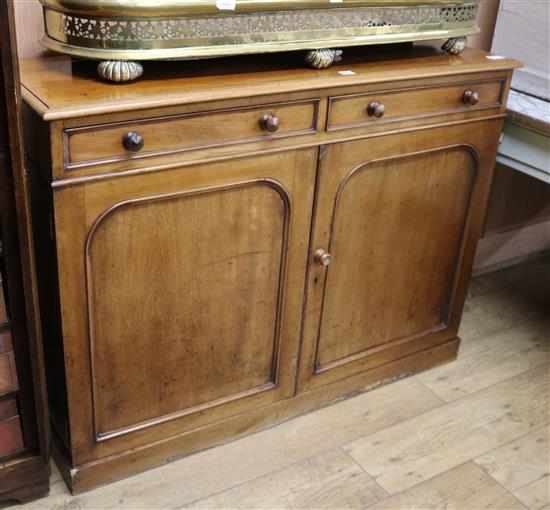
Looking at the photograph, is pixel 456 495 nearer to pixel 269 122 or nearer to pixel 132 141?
pixel 269 122

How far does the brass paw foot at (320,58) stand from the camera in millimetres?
1781

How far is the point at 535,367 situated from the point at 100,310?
4.91 ft

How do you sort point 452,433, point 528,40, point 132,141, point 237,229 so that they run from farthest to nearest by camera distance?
point 528,40 < point 452,433 < point 237,229 < point 132,141

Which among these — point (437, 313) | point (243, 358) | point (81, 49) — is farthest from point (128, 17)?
point (437, 313)

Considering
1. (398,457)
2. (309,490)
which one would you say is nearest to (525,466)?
(398,457)

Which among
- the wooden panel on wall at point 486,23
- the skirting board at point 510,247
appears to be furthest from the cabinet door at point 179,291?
the skirting board at point 510,247

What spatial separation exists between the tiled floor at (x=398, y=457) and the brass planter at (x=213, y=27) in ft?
3.31

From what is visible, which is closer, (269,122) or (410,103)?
(269,122)

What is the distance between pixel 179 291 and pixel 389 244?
63 cm

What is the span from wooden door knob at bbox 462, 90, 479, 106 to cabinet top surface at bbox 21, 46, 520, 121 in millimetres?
59

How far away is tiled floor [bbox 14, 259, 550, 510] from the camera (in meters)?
1.90

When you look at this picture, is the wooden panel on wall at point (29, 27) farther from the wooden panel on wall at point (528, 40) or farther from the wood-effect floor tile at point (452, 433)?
the wooden panel on wall at point (528, 40)

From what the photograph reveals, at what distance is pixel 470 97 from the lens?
1.98m

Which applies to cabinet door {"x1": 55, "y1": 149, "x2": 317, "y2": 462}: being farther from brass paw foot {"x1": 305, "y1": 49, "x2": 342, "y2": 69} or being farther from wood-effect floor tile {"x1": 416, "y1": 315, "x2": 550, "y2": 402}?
wood-effect floor tile {"x1": 416, "y1": 315, "x2": 550, "y2": 402}
